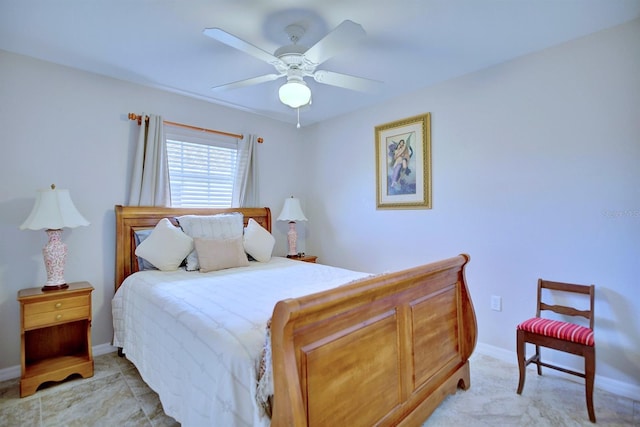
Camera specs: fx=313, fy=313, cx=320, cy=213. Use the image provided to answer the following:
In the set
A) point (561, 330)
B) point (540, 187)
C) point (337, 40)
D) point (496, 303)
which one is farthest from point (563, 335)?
point (337, 40)

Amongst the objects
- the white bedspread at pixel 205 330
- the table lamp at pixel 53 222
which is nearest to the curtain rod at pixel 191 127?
the table lamp at pixel 53 222

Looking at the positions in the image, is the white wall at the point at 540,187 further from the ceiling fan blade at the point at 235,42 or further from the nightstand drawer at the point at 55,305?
Answer: the nightstand drawer at the point at 55,305

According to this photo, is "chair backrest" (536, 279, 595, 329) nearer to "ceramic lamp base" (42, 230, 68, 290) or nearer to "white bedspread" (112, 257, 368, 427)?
"white bedspread" (112, 257, 368, 427)

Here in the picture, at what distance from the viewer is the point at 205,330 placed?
1.47m

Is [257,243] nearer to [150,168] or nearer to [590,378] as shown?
[150,168]

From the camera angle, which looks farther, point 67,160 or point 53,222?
point 67,160

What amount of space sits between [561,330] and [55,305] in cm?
353

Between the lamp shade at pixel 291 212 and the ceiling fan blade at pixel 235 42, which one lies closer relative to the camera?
the ceiling fan blade at pixel 235 42

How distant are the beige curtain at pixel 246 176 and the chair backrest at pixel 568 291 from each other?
305 cm

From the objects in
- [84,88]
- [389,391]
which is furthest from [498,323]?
[84,88]

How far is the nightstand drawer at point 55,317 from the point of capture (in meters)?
2.22

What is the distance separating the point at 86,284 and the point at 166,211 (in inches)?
36.3

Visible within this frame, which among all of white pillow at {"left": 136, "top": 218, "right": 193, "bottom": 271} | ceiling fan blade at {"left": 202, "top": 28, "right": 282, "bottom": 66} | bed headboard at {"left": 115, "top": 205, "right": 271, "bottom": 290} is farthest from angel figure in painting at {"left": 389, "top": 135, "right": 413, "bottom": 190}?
bed headboard at {"left": 115, "top": 205, "right": 271, "bottom": 290}

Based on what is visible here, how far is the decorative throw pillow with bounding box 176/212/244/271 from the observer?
9.43 feet
